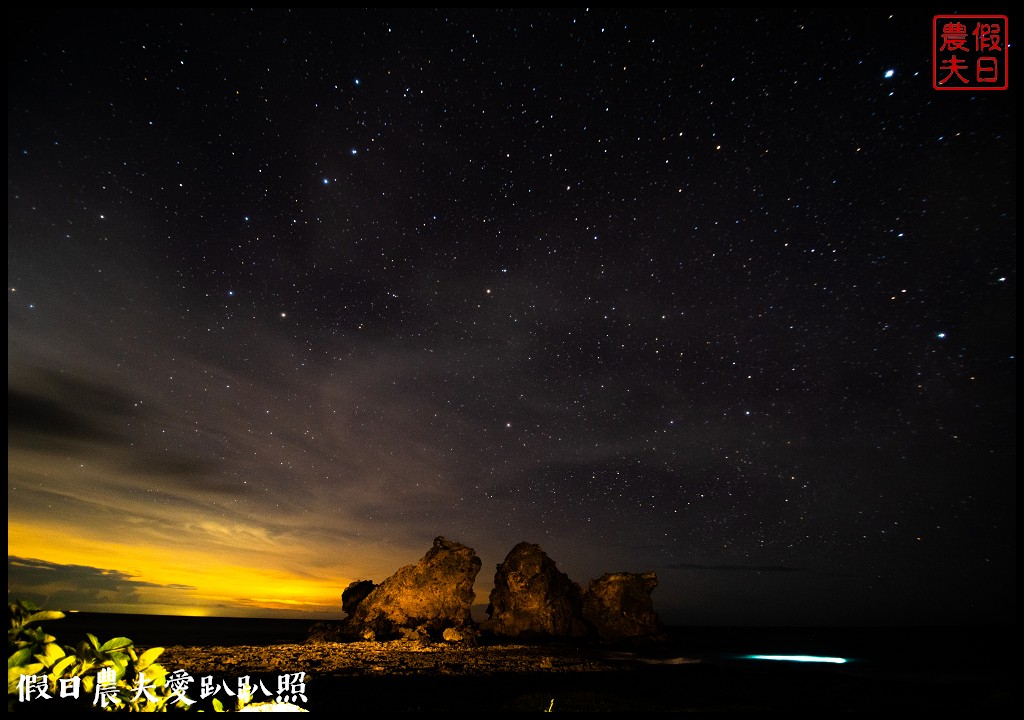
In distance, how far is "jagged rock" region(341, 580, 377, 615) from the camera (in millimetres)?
57062

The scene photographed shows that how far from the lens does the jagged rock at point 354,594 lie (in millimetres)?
57062

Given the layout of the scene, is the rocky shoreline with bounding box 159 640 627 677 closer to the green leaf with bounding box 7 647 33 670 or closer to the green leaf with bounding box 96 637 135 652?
the green leaf with bounding box 96 637 135 652

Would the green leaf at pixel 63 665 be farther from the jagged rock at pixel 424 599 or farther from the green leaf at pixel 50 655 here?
the jagged rock at pixel 424 599

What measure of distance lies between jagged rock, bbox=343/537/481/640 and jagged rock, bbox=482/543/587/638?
12.6 meters

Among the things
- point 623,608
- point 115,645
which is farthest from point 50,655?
point 623,608

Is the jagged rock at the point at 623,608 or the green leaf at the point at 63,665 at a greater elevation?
the green leaf at the point at 63,665

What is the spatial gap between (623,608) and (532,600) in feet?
42.2

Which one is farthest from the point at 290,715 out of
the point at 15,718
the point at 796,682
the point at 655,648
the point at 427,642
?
the point at 655,648

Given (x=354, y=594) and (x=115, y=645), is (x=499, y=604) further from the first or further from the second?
(x=115, y=645)

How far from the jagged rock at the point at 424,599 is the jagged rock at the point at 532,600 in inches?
496

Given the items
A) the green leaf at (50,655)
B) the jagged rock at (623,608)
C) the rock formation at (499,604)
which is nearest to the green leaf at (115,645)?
the green leaf at (50,655)

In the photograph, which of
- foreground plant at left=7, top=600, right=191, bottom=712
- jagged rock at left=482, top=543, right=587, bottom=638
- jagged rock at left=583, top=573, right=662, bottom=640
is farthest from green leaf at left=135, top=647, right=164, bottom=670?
jagged rock at left=583, top=573, right=662, bottom=640

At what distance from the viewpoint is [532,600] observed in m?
68.5

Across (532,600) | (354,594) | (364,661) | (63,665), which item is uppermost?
(63,665)
